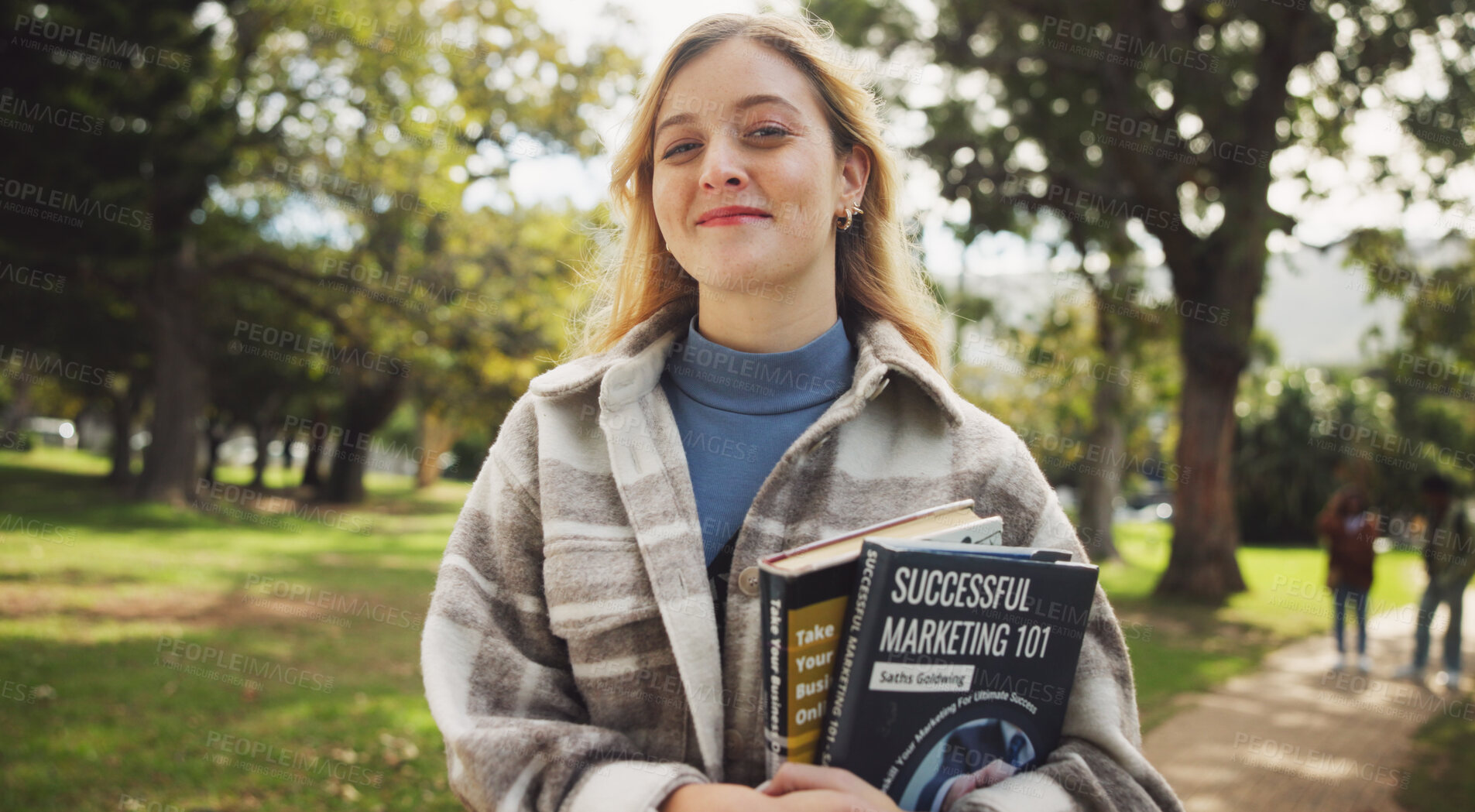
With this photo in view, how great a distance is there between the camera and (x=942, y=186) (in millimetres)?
13133

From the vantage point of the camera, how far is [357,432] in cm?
2753

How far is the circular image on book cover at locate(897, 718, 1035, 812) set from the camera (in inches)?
56.8

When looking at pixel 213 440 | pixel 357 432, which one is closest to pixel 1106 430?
pixel 357 432

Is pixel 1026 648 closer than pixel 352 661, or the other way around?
pixel 1026 648

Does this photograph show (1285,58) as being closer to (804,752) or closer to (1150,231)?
(1150,231)

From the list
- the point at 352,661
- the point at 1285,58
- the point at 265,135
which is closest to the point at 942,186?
the point at 1285,58

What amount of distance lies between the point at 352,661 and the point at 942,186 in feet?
31.0

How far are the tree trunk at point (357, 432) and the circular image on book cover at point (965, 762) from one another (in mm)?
23929

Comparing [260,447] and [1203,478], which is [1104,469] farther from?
[260,447]

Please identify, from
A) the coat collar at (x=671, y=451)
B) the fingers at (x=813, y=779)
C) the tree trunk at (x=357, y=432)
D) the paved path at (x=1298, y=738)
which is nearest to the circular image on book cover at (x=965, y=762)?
the fingers at (x=813, y=779)

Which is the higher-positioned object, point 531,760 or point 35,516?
point 531,760

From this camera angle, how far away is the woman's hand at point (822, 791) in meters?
1.29

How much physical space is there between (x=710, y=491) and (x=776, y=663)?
0.45 metres

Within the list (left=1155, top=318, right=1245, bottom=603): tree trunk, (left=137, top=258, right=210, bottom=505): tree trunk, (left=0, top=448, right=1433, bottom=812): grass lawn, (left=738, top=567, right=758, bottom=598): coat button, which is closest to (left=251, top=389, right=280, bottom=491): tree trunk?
(left=137, top=258, right=210, bottom=505): tree trunk
